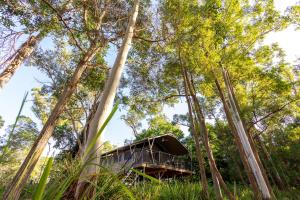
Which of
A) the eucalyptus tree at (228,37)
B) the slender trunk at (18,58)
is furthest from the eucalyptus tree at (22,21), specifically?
the eucalyptus tree at (228,37)

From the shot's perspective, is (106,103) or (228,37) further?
(228,37)

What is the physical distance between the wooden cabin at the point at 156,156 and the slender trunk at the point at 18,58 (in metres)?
6.02

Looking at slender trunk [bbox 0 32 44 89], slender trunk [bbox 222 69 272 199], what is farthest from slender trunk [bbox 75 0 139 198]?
slender trunk [bbox 222 69 272 199]

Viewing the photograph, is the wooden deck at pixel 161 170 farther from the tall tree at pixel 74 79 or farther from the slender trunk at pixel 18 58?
the slender trunk at pixel 18 58

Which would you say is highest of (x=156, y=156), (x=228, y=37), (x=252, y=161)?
(x=228, y=37)

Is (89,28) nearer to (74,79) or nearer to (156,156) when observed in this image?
(74,79)

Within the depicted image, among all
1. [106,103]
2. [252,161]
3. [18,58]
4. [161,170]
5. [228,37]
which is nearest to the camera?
[106,103]

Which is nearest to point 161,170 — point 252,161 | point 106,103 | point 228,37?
point 252,161

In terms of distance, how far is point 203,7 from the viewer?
9.71 meters

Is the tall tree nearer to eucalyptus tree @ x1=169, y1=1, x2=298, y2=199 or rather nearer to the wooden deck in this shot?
eucalyptus tree @ x1=169, y1=1, x2=298, y2=199

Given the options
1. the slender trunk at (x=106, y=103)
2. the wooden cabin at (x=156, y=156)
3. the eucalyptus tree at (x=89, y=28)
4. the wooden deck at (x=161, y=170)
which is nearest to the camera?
the slender trunk at (x=106, y=103)

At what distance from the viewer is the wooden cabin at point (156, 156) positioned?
12273mm

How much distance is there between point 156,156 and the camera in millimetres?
14008

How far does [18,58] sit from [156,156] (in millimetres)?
9462
